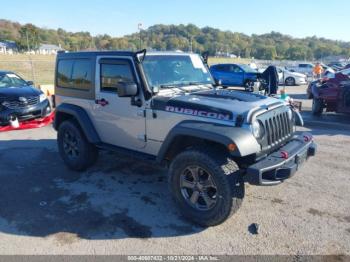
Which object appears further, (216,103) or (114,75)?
(114,75)

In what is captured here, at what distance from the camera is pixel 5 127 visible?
8680 millimetres

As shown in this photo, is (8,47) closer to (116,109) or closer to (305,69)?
(305,69)

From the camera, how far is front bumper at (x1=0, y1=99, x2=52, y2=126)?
28.3 ft

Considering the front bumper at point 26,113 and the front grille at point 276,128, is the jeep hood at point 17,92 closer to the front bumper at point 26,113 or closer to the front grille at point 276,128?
the front bumper at point 26,113

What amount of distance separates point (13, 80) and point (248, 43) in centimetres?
10521

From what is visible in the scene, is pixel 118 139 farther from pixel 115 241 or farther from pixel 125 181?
pixel 115 241

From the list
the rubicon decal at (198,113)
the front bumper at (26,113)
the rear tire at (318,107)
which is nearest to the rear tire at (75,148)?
the rubicon decal at (198,113)

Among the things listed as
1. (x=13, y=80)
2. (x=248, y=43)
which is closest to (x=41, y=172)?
(x=13, y=80)

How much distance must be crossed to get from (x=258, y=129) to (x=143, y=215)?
69.2 inches

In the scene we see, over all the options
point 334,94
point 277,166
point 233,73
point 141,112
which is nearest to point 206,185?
point 277,166

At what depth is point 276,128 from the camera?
405cm

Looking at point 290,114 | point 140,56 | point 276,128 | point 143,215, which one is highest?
point 140,56

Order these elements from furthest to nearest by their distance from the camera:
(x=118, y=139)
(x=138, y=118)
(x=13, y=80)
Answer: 1. (x=13, y=80)
2. (x=118, y=139)
3. (x=138, y=118)

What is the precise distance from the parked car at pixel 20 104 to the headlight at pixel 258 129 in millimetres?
7079
